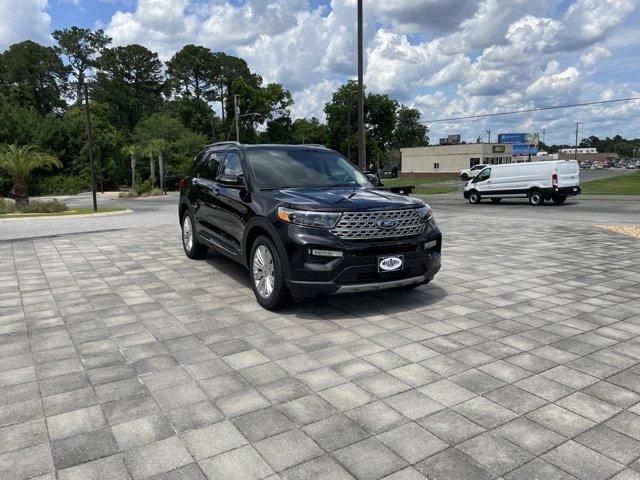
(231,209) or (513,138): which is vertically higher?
(513,138)

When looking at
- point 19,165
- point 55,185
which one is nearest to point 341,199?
point 19,165

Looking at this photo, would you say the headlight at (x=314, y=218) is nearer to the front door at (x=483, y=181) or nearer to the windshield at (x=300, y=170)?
the windshield at (x=300, y=170)

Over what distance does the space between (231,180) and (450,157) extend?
219 ft

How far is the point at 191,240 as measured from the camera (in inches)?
328

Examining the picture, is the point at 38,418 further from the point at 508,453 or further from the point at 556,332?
the point at 556,332

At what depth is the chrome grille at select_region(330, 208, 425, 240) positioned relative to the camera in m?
4.81

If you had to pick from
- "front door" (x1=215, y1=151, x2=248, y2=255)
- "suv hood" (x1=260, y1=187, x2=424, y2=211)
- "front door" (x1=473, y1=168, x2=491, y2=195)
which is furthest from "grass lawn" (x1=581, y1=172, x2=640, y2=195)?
"front door" (x1=215, y1=151, x2=248, y2=255)

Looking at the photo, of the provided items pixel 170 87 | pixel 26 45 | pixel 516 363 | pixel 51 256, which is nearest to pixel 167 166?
→ pixel 170 87

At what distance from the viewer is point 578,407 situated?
3207 millimetres

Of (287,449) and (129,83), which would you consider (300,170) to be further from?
(129,83)

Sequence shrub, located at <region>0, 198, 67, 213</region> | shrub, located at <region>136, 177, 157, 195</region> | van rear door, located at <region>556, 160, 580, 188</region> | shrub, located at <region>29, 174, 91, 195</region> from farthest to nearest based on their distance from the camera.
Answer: shrub, located at <region>29, 174, 91, 195</region> → shrub, located at <region>136, 177, 157, 195</region> → van rear door, located at <region>556, 160, 580, 188</region> → shrub, located at <region>0, 198, 67, 213</region>

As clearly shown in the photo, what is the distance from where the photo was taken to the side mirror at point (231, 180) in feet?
19.3

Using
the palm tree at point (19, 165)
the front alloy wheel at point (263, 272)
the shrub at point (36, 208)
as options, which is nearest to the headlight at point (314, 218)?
the front alloy wheel at point (263, 272)

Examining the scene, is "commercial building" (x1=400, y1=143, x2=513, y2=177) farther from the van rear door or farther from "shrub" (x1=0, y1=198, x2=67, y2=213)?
"shrub" (x1=0, y1=198, x2=67, y2=213)
